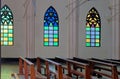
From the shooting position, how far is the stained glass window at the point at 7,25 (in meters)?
18.0

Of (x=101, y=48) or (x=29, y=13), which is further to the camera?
(x=101, y=48)

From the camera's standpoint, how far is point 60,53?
18594 mm

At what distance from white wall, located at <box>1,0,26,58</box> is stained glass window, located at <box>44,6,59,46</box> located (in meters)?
1.48

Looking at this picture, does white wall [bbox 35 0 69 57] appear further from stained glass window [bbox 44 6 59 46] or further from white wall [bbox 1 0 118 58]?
stained glass window [bbox 44 6 59 46]

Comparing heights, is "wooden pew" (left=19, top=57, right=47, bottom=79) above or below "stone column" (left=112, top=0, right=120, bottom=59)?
below

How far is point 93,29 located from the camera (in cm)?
1906

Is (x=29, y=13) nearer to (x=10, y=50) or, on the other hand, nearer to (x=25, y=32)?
(x=25, y=32)

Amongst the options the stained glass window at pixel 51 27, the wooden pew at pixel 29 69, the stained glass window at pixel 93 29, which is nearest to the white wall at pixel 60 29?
the stained glass window at pixel 51 27

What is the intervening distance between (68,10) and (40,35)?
7.70 feet

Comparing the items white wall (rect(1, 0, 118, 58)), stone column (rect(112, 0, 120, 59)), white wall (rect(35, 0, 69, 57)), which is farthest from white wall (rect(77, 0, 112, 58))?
white wall (rect(35, 0, 69, 57))

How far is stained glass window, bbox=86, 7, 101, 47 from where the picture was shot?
62.1 feet

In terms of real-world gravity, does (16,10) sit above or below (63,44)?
above

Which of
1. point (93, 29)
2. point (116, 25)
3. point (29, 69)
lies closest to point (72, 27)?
point (93, 29)

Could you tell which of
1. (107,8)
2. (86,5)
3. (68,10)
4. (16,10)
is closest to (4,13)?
(16,10)
